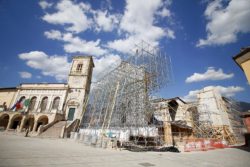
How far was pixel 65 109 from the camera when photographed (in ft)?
94.3

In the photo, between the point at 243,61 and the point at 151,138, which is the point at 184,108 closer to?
the point at 151,138

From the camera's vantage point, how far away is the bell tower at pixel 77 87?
93.0 ft

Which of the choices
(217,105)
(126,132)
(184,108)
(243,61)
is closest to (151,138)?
(126,132)

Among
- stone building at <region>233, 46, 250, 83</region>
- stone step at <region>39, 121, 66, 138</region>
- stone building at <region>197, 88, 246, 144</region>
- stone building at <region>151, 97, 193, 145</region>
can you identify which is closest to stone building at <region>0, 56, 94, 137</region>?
stone step at <region>39, 121, 66, 138</region>

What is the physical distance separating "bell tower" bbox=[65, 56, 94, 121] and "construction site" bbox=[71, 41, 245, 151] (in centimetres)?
281

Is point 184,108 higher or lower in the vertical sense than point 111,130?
higher

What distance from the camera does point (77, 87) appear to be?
101 feet

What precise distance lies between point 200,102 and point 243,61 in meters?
21.9

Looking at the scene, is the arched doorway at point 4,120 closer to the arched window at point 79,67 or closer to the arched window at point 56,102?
the arched window at point 56,102

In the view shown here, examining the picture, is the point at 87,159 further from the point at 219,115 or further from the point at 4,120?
the point at 4,120

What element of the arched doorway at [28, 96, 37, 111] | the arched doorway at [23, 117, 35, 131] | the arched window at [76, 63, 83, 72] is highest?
the arched window at [76, 63, 83, 72]

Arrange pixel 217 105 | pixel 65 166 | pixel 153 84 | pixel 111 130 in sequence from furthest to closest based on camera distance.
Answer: pixel 217 105
pixel 153 84
pixel 111 130
pixel 65 166

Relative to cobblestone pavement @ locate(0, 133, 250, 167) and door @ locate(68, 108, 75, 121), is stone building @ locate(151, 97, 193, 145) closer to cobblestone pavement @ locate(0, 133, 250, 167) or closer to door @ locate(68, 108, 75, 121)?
cobblestone pavement @ locate(0, 133, 250, 167)

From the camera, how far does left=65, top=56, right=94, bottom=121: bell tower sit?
28359mm
